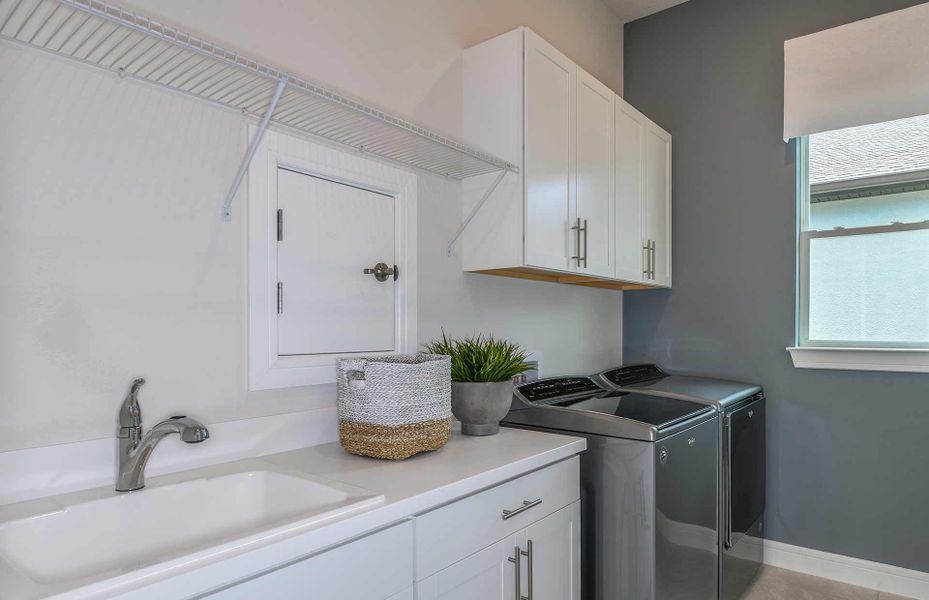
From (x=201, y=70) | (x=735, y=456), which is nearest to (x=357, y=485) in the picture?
(x=201, y=70)

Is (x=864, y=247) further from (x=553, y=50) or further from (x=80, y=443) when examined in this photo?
(x=80, y=443)

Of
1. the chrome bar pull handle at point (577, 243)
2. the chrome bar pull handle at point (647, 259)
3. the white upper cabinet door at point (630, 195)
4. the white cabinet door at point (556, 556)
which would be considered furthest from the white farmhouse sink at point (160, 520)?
the chrome bar pull handle at point (647, 259)

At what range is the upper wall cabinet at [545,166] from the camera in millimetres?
2059

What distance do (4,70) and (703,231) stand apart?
2881 millimetres

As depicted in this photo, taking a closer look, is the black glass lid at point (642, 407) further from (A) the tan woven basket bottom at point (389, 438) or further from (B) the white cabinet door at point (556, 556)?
(A) the tan woven basket bottom at point (389, 438)

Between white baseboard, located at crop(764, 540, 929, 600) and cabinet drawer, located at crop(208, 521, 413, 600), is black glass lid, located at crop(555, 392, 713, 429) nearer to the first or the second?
cabinet drawer, located at crop(208, 521, 413, 600)

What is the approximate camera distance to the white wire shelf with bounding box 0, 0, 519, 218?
107cm

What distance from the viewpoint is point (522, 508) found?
150 cm

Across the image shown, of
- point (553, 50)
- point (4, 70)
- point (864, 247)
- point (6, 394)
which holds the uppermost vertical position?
point (553, 50)

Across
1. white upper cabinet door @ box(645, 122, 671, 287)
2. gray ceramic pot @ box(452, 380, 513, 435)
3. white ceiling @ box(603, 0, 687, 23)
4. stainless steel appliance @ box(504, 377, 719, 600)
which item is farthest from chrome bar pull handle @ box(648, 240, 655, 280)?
gray ceramic pot @ box(452, 380, 513, 435)

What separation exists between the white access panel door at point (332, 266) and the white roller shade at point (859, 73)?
208 cm

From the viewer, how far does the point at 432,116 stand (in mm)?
2074

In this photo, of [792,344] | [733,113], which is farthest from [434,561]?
[733,113]

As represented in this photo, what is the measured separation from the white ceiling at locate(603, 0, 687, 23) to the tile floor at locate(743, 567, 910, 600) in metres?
2.85
